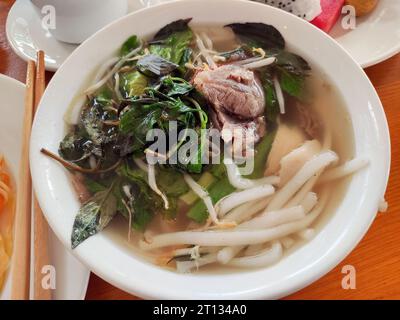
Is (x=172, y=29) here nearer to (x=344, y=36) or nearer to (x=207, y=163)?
(x=207, y=163)

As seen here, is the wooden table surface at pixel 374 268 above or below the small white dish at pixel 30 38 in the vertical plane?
below

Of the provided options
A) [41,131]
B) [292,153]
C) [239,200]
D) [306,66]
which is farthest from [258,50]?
[41,131]

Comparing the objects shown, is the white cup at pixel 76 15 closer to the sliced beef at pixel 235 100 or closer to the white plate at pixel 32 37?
the white plate at pixel 32 37

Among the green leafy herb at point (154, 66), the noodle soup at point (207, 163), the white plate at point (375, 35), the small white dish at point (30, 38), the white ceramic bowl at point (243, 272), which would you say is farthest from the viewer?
the small white dish at point (30, 38)

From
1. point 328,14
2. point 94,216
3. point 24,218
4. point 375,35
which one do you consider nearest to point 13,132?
point 24,218

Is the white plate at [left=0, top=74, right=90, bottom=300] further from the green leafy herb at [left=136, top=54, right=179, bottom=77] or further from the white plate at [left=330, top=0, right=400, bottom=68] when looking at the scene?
the white plate at [left=330, top=0, right=400, bottom=68]

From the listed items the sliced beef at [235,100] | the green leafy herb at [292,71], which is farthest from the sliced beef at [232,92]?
the green leafy herb at [292,71]

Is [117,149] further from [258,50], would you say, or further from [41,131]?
[258,50]
